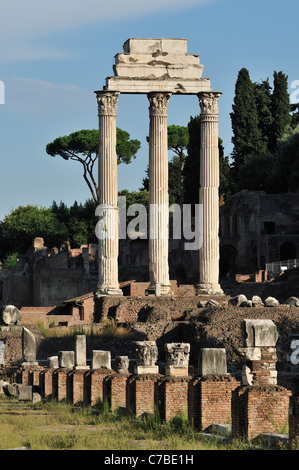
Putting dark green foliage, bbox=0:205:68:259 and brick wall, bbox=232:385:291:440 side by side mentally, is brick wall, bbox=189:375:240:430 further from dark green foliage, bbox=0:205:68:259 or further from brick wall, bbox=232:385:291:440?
dark green foliage, bbox=0:205:68:259

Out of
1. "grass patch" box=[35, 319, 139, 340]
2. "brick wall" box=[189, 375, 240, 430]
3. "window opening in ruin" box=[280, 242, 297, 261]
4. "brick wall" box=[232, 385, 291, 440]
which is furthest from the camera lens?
"window opening in ruin" box=[280, 242, 297, 261]

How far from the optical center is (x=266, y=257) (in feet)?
204

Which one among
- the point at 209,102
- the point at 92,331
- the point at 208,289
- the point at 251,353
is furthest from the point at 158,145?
the point at 251,353

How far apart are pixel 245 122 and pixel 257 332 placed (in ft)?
176

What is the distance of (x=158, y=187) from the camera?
1688 inches

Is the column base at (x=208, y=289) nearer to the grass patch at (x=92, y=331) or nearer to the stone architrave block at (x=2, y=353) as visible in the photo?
the grass patch at (x=92, y=331)

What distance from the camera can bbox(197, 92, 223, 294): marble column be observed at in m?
42.6

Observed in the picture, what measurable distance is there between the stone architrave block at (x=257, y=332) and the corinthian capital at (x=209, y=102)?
88.1 feet

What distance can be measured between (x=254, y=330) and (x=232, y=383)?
4.57ft

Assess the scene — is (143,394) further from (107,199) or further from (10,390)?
(107,199)

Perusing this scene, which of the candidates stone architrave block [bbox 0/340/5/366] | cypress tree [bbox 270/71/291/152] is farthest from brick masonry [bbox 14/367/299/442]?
cypress tree [bbox 270/71/291/152]
